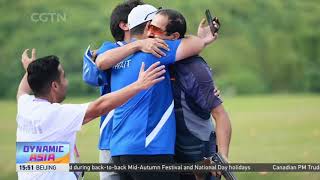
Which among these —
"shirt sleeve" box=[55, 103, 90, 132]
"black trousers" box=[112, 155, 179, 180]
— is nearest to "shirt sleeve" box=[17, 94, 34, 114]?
"shirt sleeve" box=[55, 103, 90, 132]

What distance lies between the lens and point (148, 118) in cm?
301

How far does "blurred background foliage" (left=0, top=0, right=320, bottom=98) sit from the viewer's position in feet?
13.7

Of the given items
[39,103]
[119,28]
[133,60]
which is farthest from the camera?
[119,28]

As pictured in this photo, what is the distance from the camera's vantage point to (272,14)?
13.7ft

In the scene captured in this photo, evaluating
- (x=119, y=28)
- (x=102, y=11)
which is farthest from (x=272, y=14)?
(x=119, y=28)

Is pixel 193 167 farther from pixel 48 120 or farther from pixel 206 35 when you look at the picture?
pixel 48 120

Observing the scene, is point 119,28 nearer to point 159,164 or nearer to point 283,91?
point 159,164

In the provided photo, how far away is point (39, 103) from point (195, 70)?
0.59m

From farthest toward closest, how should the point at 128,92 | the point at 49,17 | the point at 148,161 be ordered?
the point at 49,17 < the point at 148,161 < the point at 128,92

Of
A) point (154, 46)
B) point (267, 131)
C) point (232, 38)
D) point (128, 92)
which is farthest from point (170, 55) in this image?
point (267, 131)

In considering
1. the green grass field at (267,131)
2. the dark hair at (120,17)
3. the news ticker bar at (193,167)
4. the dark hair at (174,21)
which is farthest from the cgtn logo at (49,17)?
the dark hair at (174,21)

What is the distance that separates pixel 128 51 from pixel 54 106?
0.38 meters

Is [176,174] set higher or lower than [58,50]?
lower

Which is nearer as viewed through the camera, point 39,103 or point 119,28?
point 39,103
